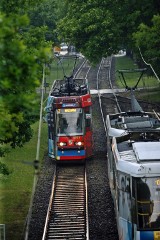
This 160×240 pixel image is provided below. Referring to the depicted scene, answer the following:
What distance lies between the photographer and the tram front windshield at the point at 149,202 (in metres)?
16.7

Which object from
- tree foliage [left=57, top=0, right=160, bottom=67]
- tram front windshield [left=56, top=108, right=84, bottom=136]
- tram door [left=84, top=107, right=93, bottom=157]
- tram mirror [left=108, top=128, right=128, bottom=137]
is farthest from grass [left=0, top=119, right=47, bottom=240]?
tree foliage [left=57, top=0, right=160, bottom=67]

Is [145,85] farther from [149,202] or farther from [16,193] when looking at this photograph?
[149,202]

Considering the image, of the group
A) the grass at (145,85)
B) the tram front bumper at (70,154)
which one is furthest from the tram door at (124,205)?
the grass at (145,85)

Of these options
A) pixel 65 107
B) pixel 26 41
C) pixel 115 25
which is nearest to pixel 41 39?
pixel 26 41

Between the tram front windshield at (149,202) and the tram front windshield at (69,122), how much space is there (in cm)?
1425

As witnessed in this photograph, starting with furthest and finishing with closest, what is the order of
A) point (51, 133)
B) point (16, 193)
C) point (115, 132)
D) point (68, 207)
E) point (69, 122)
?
point (51, 133) → point (69, 122) → point (16, 193) → point (68, 207) → point (115, 132)

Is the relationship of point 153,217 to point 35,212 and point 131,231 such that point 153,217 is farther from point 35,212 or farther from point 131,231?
point 35,212

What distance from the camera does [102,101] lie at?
5025 centimetres

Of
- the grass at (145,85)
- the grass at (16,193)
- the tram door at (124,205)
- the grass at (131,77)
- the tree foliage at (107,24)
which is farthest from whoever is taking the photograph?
the grass at (131,77)

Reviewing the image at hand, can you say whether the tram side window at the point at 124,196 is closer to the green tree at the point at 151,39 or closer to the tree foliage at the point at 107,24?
the green tree at the point at 151,39

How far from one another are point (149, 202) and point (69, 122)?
1441 cm

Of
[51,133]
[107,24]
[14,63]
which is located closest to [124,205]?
[14,63]

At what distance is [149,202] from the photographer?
54.7ft

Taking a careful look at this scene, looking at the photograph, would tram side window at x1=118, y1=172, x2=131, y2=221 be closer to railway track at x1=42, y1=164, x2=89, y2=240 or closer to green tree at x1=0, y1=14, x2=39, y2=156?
railway track at x1=42, y1=164, x2=89, y2=240
